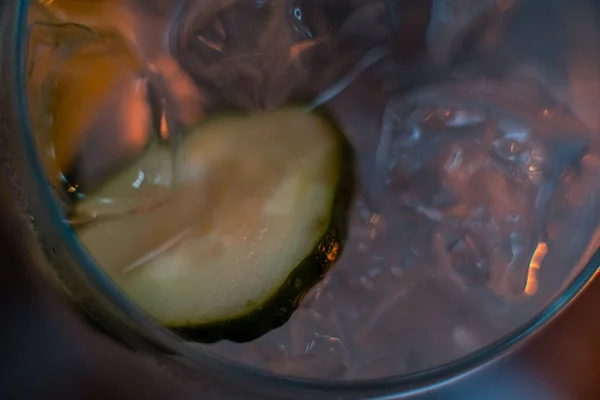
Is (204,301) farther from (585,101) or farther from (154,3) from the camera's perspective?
(585,101)

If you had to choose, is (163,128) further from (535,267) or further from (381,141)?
(535,267)

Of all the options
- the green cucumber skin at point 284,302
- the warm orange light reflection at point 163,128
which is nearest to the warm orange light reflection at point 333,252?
the green cucumber skin at point 284,302

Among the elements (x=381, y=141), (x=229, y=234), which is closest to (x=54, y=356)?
(x=229, y=234)

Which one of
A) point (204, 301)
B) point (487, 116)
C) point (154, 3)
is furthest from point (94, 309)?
point (487, 116)

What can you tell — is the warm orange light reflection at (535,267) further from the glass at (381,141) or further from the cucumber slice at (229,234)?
the cucumber slice at (229,234)

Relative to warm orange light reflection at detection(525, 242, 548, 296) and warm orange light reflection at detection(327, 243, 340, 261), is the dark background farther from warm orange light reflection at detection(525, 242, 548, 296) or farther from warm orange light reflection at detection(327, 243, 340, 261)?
warm orange light reflection at detection(525, 242, 548, 296)

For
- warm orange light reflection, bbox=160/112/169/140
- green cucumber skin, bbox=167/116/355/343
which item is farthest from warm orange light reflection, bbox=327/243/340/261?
warm orange light reflection, bbox=160/112/169/140
